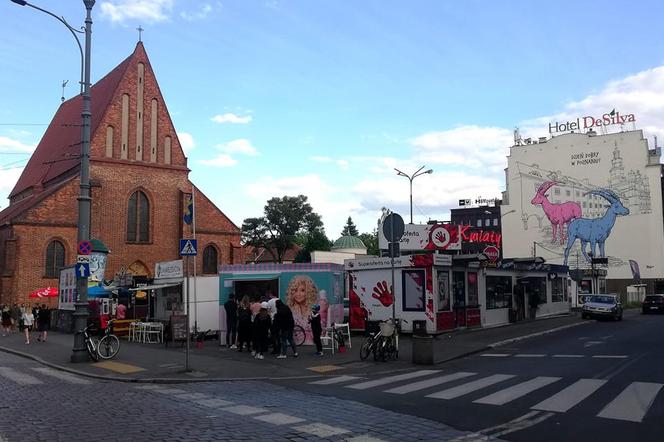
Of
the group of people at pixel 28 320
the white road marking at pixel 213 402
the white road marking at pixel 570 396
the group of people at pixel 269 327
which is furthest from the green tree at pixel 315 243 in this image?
the white road marking at pixel 213 402

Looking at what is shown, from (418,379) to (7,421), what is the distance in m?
7.67

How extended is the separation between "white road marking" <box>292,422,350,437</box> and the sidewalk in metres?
5.38

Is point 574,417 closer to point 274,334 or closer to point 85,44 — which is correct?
point 274,334

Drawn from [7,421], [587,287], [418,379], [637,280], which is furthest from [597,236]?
[7,421]

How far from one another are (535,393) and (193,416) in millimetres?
5744

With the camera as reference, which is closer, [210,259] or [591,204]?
[210,259]

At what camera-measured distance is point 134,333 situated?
23125mm

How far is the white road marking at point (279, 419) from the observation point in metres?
7.99

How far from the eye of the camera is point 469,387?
10969 mm

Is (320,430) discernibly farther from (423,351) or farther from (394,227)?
(394,227)

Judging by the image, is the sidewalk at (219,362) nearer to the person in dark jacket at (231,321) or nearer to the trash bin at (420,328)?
the person in dark jacket at (231,321)

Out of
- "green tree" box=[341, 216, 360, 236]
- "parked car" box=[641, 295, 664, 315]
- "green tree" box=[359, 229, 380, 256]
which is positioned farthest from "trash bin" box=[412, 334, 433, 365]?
"green tree" box=[341, 216, 360, 236]

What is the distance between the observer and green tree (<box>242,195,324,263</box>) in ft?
249

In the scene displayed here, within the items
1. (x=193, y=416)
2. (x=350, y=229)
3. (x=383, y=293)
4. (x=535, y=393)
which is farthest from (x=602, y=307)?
(x=350, y=229)
